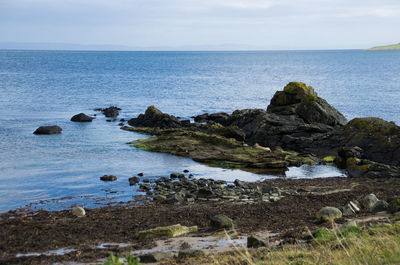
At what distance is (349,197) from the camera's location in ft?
68.9

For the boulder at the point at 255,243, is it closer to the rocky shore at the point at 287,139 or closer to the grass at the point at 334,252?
the grass at the point at 334,252

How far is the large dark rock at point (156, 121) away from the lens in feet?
140

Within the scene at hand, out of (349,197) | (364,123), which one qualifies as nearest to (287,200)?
(349,197)

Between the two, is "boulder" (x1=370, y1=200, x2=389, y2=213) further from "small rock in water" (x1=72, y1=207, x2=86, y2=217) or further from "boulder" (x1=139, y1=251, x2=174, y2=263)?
"small rock in water" (x1=72, y1=207, x2=86, y2=217)

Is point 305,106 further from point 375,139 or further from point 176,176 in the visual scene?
point 176,176

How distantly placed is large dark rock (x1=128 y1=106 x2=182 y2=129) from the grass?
98.3 ft

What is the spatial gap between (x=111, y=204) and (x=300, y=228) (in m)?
9.01

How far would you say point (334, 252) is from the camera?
420 inches

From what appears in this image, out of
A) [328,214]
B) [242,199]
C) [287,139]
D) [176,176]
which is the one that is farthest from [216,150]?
[328,214]

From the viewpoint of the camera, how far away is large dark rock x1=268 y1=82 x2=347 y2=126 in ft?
129

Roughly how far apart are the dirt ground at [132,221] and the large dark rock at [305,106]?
55.9ft

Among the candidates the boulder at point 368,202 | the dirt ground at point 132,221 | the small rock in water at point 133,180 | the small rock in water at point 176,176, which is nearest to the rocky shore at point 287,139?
the small rock in water at point 176,176

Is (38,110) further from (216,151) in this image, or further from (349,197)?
(349,197)

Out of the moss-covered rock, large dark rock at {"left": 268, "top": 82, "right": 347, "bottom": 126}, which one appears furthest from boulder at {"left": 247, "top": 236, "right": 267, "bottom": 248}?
large dark rock at {"left": 268, "top": 82, "right": 347, "bottom": 126}
